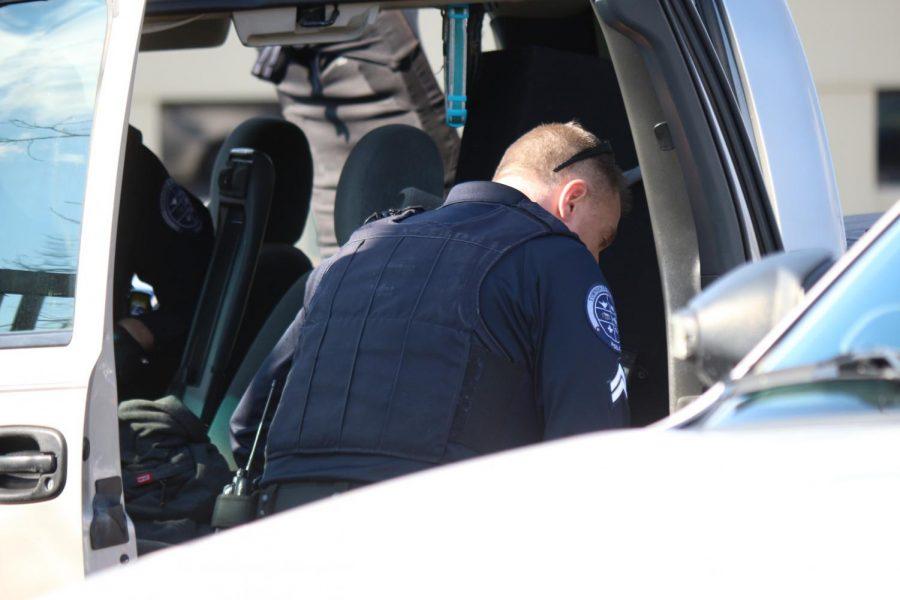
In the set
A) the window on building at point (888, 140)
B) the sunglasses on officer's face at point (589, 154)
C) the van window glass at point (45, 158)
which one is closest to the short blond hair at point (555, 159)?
the sunglasses on officer's face at point (589, 154)

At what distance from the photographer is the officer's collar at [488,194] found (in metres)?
2.49

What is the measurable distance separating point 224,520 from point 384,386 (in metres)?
0.48

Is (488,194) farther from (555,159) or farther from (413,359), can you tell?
(413,359)

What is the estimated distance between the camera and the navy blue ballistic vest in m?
2.24

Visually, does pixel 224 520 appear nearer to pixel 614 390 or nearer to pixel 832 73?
pixel 614 390

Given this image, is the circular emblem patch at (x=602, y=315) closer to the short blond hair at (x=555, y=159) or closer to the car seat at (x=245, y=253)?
the short blond hair at (x=555, y=159)

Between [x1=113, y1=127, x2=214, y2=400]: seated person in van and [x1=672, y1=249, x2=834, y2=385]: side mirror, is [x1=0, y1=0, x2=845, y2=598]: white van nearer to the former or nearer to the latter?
[x1=113, y1=127, x2=214, y2=400]: seated person in van

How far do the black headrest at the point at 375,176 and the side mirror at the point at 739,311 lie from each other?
1850mm

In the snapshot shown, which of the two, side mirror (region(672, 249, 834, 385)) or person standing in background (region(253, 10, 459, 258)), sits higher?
person standing in background (region(253, 10, 459, 258))

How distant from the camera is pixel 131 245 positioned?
3.30 metres

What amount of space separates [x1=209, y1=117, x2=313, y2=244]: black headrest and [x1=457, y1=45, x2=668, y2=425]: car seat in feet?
1.50

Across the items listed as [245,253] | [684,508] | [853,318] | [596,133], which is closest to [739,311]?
[853,318]

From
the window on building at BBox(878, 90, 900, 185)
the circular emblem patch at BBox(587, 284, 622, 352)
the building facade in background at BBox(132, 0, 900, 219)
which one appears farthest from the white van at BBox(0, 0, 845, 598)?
the window on building at BBox(878, 90, 900, 185)

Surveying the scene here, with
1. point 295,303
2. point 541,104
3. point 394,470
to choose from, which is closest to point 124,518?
point 394,470
